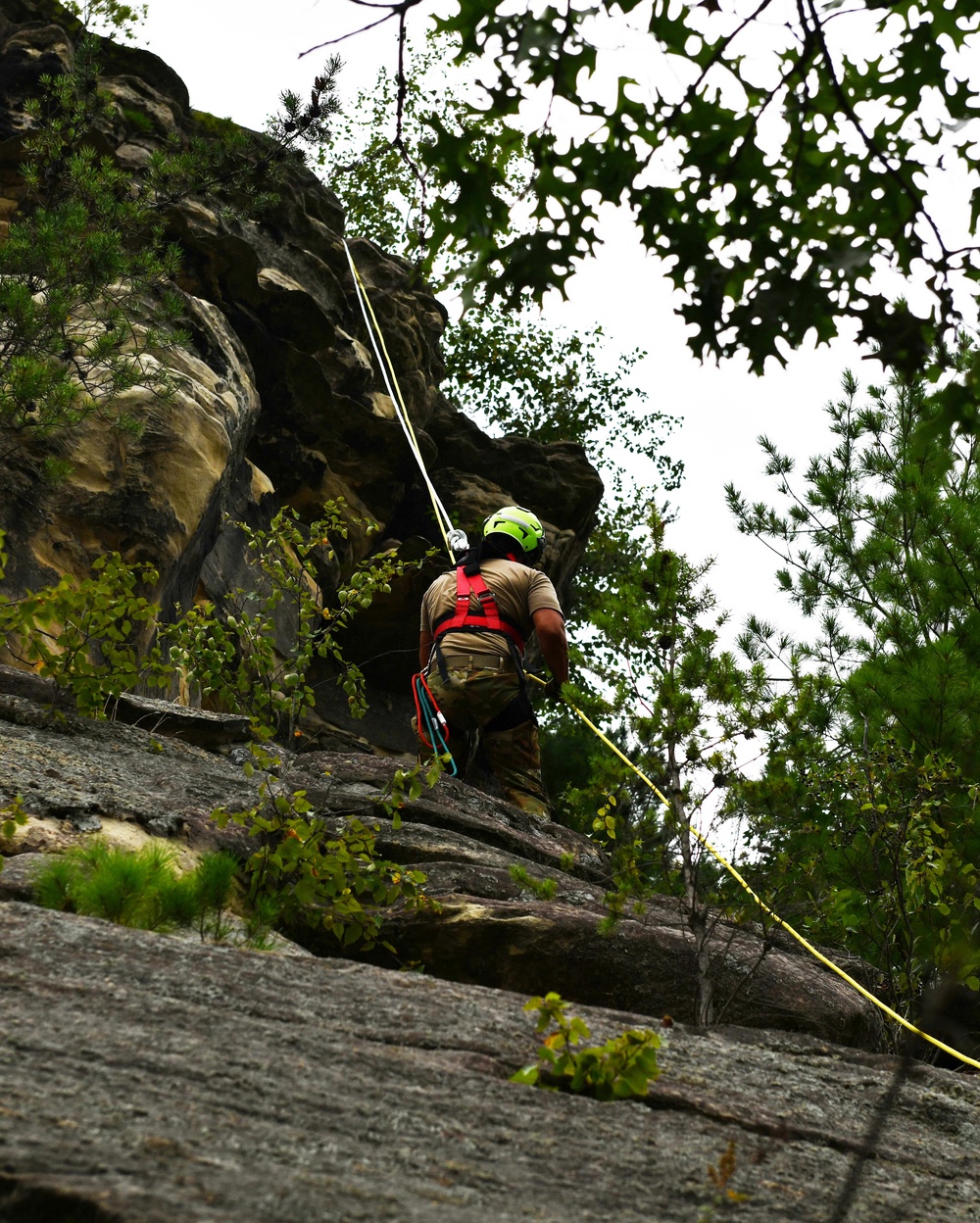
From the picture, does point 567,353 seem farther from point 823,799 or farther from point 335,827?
point 335,827

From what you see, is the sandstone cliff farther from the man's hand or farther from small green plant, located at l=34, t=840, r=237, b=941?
the man's hand

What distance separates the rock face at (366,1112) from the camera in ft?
6.22

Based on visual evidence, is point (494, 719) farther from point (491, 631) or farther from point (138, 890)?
point (138, 890)

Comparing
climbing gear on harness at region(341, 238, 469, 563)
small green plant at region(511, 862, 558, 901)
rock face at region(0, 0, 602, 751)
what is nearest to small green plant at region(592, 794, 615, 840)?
small green plant at region(511, 862, 558, 901)

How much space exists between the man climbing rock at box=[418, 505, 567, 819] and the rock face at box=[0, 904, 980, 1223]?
13.8 ft

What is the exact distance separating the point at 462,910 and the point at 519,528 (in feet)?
13.0

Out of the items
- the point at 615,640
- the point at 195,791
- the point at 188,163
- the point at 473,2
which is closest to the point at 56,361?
the point at 188,163

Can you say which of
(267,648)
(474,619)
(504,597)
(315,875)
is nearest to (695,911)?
(315,875)

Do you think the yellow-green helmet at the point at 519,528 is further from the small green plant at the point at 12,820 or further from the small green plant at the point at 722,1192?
the small green plant at the point at 722,1192

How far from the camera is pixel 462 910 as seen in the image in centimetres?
441

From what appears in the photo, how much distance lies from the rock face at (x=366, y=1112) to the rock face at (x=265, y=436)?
4.81 meters

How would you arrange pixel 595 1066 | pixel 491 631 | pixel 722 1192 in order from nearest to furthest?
pixel 722 1192 < pixel 595 1066 < pixel 491 631

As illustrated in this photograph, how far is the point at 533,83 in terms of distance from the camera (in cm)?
347

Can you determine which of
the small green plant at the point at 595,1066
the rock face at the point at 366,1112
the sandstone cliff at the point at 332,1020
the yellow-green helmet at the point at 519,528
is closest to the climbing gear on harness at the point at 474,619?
the yellow-green helmet at the point at 519,528
